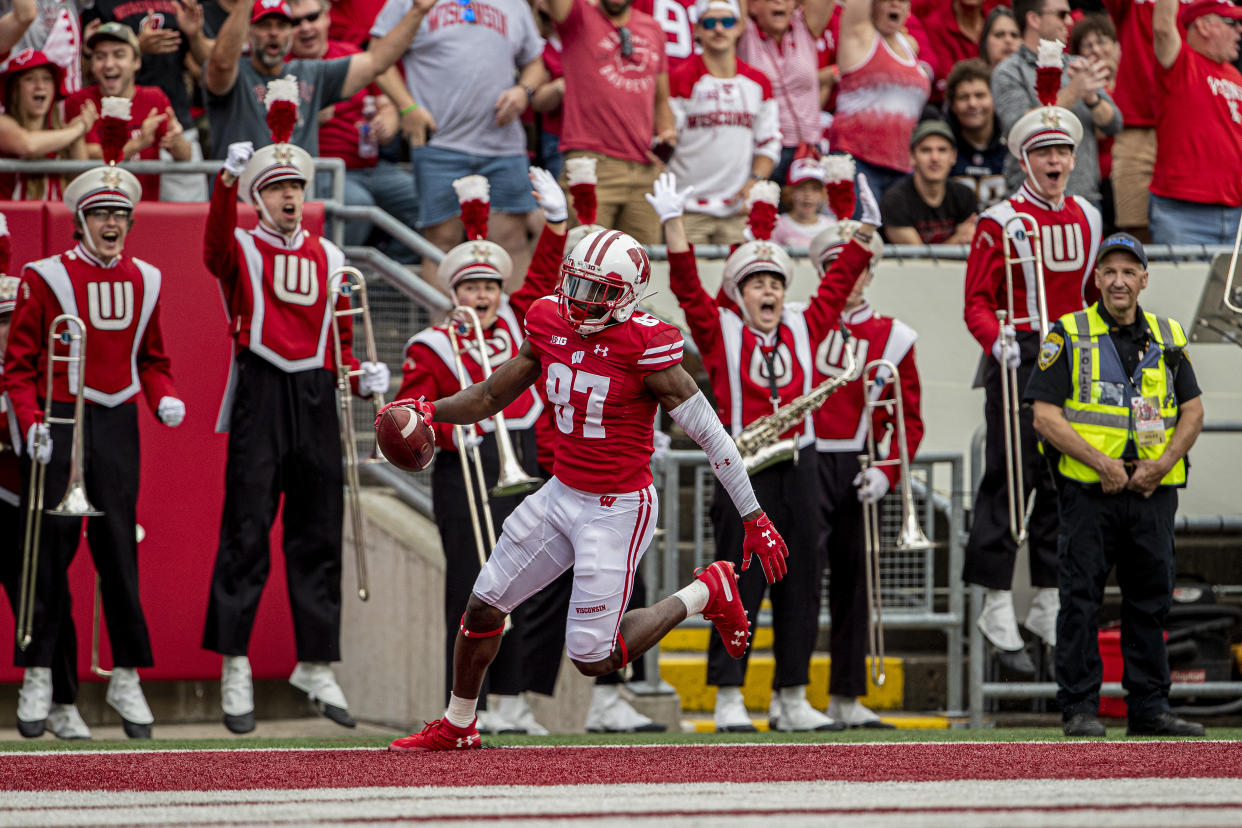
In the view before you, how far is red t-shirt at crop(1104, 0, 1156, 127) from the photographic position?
488 inches

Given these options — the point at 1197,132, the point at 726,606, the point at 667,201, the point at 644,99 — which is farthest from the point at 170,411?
the point at 1197,132

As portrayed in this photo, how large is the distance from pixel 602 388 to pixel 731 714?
2818 millimetres

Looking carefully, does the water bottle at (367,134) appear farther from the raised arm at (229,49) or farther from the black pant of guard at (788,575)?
the black pant of guard at (788,575)

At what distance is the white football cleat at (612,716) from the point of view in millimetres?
9445

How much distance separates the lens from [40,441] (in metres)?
8.74

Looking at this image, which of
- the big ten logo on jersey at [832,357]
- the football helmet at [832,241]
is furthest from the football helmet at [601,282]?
the football helmet at [832,241]

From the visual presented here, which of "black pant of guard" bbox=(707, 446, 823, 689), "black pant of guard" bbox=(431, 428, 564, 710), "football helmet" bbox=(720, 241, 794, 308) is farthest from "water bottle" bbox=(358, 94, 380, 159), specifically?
"black pant of guard" bbox=(707, 446, 823, 689)

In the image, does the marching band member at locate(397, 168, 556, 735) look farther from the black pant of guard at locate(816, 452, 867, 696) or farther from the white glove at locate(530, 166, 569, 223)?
the black pant of guard at locate(816, 452, 867, 696)

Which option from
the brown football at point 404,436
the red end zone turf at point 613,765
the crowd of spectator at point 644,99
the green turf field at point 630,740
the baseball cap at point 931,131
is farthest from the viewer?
the baseball cap at point 931,131

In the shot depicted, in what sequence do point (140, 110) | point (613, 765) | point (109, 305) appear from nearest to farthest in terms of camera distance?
→ point (613, 765)
point (109, 305)
point (140, 110)

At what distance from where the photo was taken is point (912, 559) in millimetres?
10492

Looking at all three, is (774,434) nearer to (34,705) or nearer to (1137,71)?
(34,705)

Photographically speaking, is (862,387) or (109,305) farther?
(862,387)

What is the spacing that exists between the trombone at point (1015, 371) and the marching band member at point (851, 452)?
653 mm
